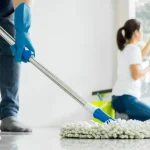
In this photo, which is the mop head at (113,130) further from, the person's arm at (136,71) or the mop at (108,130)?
the person's arm at (136,71)

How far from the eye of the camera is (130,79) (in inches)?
106

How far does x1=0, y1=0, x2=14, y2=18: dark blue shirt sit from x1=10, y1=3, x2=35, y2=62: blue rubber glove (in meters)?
0.36

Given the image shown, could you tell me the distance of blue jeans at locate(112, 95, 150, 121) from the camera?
99.7 inches

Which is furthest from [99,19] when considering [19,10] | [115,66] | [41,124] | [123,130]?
[123,130]

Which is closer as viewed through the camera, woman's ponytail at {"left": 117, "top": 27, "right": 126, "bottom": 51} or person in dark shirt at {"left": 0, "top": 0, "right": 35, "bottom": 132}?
person in dark shirt at {"left": 0, "top": 0, "right": 35, "bottom": 132}

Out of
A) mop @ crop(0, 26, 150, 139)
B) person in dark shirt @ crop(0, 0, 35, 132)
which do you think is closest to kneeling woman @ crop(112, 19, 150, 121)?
person in dark shirt @ crop(0, 0, 35, 132)

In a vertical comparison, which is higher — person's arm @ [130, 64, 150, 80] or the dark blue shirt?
the dark blue shirt

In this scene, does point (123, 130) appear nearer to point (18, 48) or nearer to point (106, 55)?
point (18, 48)

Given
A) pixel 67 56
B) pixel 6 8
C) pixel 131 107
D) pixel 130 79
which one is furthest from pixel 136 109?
pixel 6 8

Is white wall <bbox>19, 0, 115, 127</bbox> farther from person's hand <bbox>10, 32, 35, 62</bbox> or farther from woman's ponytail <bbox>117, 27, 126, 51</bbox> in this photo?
person's hand <bbox>10, 32, 35, 62</bbox>

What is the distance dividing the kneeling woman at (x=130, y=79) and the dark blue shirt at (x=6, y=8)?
106 cm

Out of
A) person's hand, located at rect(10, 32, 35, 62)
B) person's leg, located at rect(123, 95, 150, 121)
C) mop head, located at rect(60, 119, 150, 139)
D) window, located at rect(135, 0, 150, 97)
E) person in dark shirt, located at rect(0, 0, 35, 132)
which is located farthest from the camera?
window, located at rect(135, 0, 150, 97)

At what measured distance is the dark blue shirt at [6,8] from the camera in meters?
1.76

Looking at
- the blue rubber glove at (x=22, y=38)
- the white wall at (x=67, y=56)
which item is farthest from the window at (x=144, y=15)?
the blue rubber glove at (x=22, y=38)
